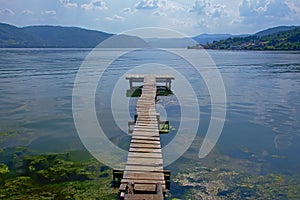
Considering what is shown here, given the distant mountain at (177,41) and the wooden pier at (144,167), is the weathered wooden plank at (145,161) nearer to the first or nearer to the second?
the wooden pier at (144,167)

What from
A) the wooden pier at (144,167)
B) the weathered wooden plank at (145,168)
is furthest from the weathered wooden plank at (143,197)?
the weathered wooden plank at (145,168)

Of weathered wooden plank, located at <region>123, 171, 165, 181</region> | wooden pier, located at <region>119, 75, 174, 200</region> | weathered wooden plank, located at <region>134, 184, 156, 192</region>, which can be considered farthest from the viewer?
weathered wooden plank, located at <region>123, 171, 165, 181</region>

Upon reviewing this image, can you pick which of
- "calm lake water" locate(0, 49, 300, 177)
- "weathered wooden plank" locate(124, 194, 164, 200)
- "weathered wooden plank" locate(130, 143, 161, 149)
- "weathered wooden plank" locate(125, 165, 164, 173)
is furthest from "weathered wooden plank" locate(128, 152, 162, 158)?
"calm lake water" locate(0, 49, 300, 177)

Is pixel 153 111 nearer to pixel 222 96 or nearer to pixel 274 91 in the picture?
pixel 222 96

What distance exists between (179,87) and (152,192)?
24645 mm

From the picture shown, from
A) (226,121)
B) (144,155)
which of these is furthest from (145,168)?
(226,121)

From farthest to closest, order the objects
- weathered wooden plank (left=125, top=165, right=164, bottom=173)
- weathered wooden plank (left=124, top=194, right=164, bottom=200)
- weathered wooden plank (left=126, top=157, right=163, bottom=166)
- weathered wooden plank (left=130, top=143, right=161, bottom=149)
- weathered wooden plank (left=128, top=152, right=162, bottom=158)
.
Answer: weathered wooden plank (left=130, top=143, right=161, bottom=149), weathered wooden plank (left=128, top=152, right=162, bottom=158), weathered wooden plank (left=126, top=157, right=163, bottom=166), weathered wooden plank (left=125, top=165, right=164, bottom=173), weathered wooden plank (left=124, top=194, right=164, bottom=200)

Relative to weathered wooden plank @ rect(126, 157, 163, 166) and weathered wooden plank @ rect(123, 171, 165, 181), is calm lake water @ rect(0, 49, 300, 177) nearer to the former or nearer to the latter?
weathered wooden plank @ rect(126, 157, 163, 166)

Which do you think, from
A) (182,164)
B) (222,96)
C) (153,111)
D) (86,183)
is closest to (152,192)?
(86,183)

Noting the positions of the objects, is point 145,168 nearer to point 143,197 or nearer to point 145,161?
point 145,161

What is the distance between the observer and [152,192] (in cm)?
851

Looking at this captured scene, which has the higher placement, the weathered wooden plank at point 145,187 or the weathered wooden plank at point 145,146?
the weathered wooden plank at point 145,146

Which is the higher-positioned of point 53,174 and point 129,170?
point 129,170

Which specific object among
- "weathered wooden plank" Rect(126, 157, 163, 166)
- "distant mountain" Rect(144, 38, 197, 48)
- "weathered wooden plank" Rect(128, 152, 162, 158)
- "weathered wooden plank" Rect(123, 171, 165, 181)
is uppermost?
"distant mountain" Rect(144, 38, 197, 48)
